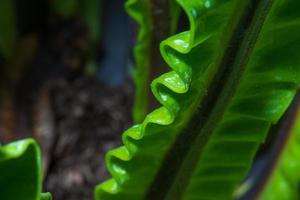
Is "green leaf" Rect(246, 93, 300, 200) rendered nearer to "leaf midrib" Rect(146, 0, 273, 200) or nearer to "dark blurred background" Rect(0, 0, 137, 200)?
"leaf midrib" Rect(146, 0, 273, 200)

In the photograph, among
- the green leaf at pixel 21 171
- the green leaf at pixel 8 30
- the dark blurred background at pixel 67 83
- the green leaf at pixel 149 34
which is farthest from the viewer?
the green leaf at pixel 8 30

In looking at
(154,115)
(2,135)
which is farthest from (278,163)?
(2,135)

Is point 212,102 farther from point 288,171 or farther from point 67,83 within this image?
point 67,83

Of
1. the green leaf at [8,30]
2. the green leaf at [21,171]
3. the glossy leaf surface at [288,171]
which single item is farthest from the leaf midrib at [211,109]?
the green leaf at [8,30]

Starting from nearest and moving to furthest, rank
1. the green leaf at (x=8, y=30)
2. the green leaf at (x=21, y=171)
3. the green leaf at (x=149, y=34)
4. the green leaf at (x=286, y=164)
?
the green leaf at (x=21, y=171) < the green leaf at (x=149, y=34) < the green leaf at (x=286, y=164) < the green leaf at (x=8, y=30)

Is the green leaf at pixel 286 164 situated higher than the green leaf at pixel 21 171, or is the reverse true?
the green leaf at pixel 21 171

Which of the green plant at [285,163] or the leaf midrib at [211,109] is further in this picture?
the green plant at [285,163]

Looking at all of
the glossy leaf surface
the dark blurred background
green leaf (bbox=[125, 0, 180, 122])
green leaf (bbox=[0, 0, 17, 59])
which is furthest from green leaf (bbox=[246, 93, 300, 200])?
green leaf (bbox=[0, 0, 17, 59])

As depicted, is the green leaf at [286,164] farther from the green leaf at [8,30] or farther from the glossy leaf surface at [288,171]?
the green leaf at [8,30]
